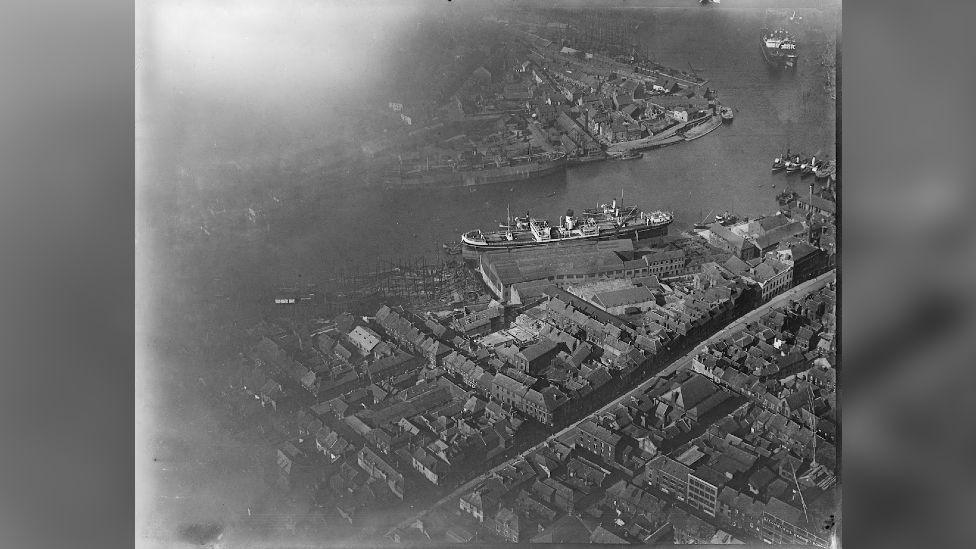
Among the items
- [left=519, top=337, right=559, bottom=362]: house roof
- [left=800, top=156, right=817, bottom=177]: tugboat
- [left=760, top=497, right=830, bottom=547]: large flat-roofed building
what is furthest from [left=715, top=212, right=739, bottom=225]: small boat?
[left=760, top=497, right=830, bottom=547]: large flat-roofed building

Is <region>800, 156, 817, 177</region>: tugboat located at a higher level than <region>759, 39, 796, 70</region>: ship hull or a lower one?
lower

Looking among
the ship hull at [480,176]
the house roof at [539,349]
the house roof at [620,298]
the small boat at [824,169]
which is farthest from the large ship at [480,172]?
the small boat at [824,169]

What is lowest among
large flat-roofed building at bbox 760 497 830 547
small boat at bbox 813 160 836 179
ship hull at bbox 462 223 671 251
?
large flat-roofed building at bbox 760 497 830 547

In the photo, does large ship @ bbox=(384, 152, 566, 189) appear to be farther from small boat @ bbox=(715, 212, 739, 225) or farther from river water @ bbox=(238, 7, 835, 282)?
small boat @ bbox=(715, 212, 739, 225)

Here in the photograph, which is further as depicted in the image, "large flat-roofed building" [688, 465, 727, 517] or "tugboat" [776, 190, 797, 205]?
"tugboat" [776, 190, 797, 205]
